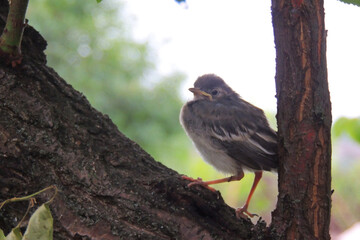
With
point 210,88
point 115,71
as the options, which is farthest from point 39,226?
point 115,71

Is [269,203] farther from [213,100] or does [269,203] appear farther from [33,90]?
[33,90]

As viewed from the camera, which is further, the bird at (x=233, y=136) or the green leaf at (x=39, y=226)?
the bird at (x=233, y=136)

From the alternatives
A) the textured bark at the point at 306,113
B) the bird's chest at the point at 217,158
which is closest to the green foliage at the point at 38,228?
the textured bark at the point at 306,113

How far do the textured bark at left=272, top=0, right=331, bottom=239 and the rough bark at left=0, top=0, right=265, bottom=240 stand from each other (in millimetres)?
293

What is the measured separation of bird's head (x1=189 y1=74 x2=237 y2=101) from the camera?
168 inches

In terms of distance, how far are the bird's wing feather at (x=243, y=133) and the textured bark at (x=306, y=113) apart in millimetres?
746

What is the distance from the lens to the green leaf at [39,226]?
5.74 feet

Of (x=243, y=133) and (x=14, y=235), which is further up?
(x=243, y=133)

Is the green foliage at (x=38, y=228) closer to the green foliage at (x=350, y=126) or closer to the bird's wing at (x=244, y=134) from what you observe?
the bird's wing at (x=244, y=134)

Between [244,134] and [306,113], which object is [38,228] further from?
[244,134]

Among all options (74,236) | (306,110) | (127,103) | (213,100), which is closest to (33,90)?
(74,236)

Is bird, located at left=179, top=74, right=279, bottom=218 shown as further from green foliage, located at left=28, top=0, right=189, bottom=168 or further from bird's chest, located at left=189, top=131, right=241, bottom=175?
green foliage, located at left=28, top=0, right=189, bottom=168

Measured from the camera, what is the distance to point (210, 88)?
14.4 ft

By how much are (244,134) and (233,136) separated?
78mm
